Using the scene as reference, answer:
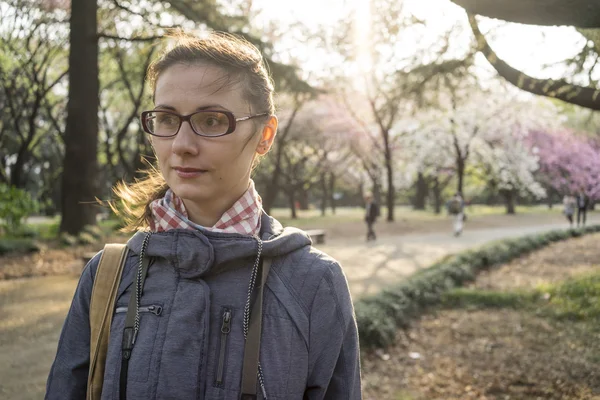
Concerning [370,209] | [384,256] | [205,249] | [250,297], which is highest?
[205,249]

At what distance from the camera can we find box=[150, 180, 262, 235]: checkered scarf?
151 cm

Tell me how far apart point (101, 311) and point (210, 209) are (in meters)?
0.42

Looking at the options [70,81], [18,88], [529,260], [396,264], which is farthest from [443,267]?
[18,88]

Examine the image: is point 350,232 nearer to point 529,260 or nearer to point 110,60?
point 529,260

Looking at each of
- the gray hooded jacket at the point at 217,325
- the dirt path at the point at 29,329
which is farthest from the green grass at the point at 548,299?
the gray hooded jacket at the point at 217,325

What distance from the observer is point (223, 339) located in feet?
4.66

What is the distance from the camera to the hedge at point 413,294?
19.4 feet

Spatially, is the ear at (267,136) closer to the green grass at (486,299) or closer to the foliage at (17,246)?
the green grass at (486,299)

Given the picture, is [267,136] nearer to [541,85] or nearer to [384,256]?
[541,85]

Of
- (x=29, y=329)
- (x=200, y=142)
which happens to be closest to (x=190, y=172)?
(x=200, y=142)

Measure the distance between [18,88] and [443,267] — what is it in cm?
1791

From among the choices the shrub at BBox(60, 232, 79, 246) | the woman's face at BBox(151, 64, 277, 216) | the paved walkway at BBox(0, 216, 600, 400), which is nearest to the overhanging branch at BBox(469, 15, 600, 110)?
the woman's face at BBox(151, 64, 277, 216)

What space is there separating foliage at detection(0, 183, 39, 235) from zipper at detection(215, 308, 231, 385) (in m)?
14.4

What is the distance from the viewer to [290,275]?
4.99 feet
